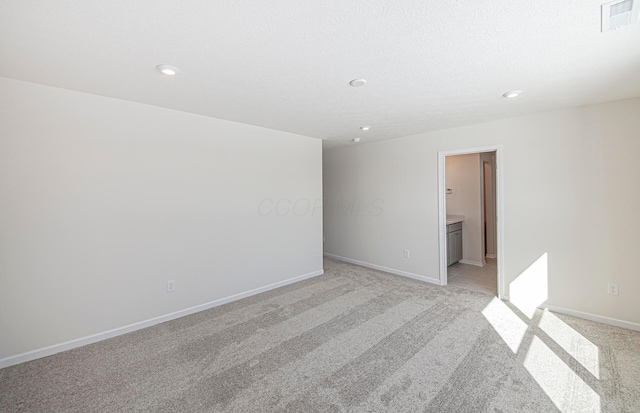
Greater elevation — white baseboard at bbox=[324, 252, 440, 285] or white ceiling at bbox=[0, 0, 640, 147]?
white ceiling at bbox=[0, 0, 640, 147]

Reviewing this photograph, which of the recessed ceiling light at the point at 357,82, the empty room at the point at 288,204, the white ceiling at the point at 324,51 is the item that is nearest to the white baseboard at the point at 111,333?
the empty room at the point at 288,204

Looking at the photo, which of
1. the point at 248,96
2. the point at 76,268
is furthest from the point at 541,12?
the point at 76,268

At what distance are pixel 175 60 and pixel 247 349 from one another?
8.02ft

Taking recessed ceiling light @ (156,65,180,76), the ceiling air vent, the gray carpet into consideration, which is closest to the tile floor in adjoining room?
the gray carpet

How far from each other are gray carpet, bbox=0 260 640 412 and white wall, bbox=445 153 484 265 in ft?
7.57

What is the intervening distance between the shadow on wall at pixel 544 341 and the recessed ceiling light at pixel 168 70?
3576 mm

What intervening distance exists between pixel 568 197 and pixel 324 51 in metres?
3.22

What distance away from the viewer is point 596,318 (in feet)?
9.51

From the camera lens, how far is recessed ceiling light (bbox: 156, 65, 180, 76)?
6.61 feet

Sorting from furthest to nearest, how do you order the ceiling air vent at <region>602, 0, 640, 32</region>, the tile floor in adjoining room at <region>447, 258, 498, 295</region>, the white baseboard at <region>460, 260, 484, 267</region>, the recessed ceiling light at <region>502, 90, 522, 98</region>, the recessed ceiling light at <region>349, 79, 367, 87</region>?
1. the white baseboard at <region>460, 260, 484, 267</region>
2. the tile floor in adjoining room at <region>447, 258, 498, 295</region>
3. the recessed ceiling light at <region>502, 90, 522, 98</region>
4. the recessed ceiling light at <region>349, 79, 367, 87</region>
5. the ceiling air vent at <region>602, 0, 640, 32</region>

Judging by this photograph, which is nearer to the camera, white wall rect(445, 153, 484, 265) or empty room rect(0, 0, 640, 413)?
empty room rect(0, 0, 640, 413)

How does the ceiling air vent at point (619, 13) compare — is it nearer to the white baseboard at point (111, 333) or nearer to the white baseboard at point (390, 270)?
the white baseboard at point (390, 270)

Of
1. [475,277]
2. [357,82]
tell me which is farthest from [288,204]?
[475,277]

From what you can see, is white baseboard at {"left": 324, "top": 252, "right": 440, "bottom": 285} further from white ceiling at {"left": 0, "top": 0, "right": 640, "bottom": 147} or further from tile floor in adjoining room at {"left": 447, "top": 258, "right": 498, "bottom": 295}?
white ceiling at {"left": 0, "top": 0, "right": 640, "bottom": 147}
